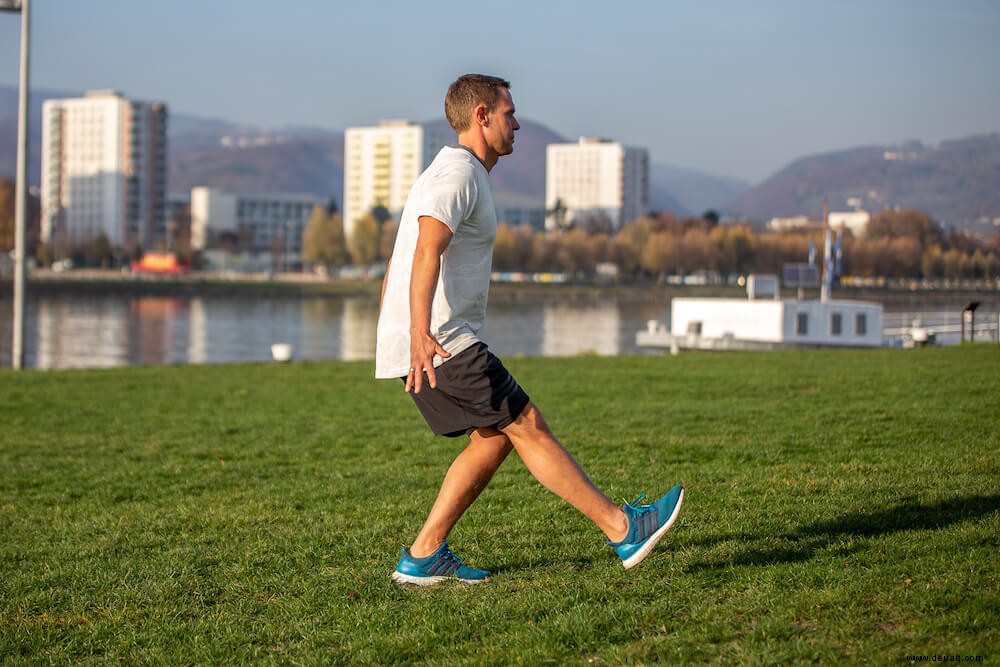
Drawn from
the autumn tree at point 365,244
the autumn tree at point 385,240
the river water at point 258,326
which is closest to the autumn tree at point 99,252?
the autumn tree at point 365,244

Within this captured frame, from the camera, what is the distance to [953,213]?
4859cm

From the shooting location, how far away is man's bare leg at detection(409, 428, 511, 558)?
445cm

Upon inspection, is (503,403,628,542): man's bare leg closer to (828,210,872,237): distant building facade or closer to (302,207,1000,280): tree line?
(302,207,1000,280): tree line

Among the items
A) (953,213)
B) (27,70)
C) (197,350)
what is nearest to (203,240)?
(197,350)

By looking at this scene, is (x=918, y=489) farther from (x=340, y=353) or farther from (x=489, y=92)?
(x=340, y=353)

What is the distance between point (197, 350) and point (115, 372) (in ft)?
106

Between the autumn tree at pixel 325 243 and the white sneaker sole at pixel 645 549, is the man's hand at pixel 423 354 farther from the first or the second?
the autumn tree at pixel 325 243

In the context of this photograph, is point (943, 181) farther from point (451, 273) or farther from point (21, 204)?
point (451, 273)

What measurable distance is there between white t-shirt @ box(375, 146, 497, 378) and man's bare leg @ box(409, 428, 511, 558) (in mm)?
414

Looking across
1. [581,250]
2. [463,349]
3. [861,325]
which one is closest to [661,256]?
[581,250]

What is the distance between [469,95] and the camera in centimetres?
443

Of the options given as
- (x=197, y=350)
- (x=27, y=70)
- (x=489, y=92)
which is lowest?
(x=197, y=350)

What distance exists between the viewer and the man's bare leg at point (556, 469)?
14.2 ft

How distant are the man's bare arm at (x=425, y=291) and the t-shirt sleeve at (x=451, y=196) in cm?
3
